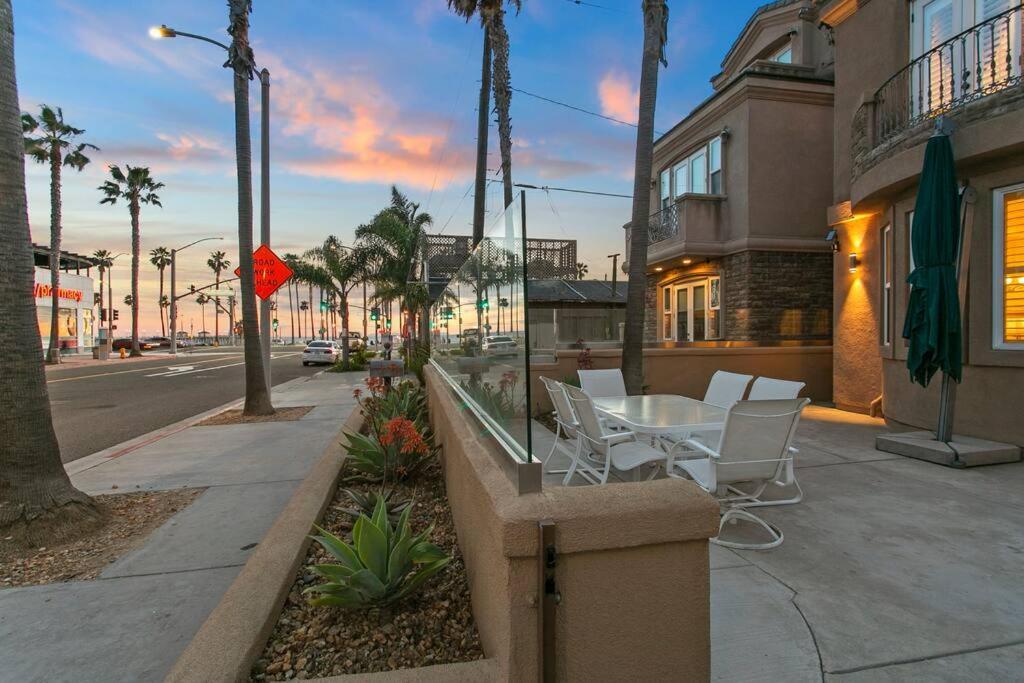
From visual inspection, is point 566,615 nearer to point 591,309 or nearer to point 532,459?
point 532,459

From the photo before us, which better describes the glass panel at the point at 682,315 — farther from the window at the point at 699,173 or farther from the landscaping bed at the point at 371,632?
the landscaping bed at the point at 371,632

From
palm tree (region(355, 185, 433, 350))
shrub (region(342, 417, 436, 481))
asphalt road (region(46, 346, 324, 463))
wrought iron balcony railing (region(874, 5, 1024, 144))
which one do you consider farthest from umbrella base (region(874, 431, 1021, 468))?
palm tree (region(355, 185, 433, 350))

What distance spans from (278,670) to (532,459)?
1.44 meters

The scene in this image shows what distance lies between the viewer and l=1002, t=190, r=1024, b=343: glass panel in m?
6.45

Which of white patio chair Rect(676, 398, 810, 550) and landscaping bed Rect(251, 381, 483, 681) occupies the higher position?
white patio chair Rect(676, 398, 810, 550)

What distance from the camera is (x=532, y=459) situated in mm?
2236

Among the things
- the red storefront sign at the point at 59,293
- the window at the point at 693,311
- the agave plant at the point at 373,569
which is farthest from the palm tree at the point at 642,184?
the red storefront sign at the point at 59,293

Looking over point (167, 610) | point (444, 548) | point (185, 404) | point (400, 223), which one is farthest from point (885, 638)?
point (400, 223)

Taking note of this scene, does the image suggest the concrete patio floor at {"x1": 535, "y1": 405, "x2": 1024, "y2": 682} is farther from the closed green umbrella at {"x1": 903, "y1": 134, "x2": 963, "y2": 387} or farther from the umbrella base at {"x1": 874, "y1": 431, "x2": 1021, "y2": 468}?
the closed green umbrella at {"x1": 903, "y1": 134, "x2": 963, "y2": 387}

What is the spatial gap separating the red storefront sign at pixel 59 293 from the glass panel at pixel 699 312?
45477mm

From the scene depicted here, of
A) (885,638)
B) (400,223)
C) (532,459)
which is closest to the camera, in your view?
(532,459)

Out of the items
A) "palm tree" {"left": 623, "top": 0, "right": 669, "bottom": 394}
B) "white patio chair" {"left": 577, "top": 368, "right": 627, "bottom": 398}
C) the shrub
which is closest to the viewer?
the shrub

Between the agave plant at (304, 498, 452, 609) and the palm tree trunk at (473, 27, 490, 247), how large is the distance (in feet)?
48.6

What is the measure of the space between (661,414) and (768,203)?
9294mm
